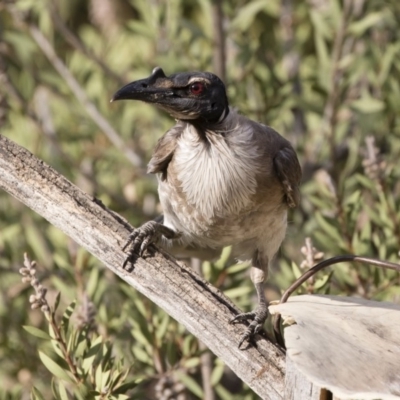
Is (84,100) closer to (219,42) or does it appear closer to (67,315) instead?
(219,42)

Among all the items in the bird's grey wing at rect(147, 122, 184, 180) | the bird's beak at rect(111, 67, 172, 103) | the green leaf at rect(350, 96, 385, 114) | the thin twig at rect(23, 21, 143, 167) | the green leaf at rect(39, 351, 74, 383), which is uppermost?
the green leaf at rect(350, 96, 385, 114)

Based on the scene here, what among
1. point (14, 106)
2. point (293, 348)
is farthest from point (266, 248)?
point (14, 106)

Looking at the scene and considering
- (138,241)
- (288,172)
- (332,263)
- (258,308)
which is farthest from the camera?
(288,172)

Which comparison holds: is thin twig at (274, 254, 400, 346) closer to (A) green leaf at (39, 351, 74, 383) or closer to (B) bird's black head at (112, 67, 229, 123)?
(A) green leaf at (39, 351, 74, 383)

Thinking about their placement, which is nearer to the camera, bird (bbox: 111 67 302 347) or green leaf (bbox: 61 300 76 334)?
green leaf (bbox: 61 300 76 334)

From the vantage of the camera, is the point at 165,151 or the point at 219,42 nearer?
the point at 165,151

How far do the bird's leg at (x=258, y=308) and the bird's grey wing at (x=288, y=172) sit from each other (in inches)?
12.8

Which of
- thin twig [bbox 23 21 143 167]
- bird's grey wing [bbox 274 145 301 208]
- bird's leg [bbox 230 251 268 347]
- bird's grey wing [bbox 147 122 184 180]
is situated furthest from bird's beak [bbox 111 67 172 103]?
thin twig [bbox 23 21 143 167]

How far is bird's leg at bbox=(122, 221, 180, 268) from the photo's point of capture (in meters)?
2.88

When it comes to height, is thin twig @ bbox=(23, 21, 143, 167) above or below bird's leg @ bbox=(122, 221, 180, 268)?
above

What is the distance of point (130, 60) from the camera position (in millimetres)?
5949

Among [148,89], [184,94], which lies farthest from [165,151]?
[148,89]

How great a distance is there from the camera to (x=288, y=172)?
367 cm

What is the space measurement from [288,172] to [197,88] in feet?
2.13
